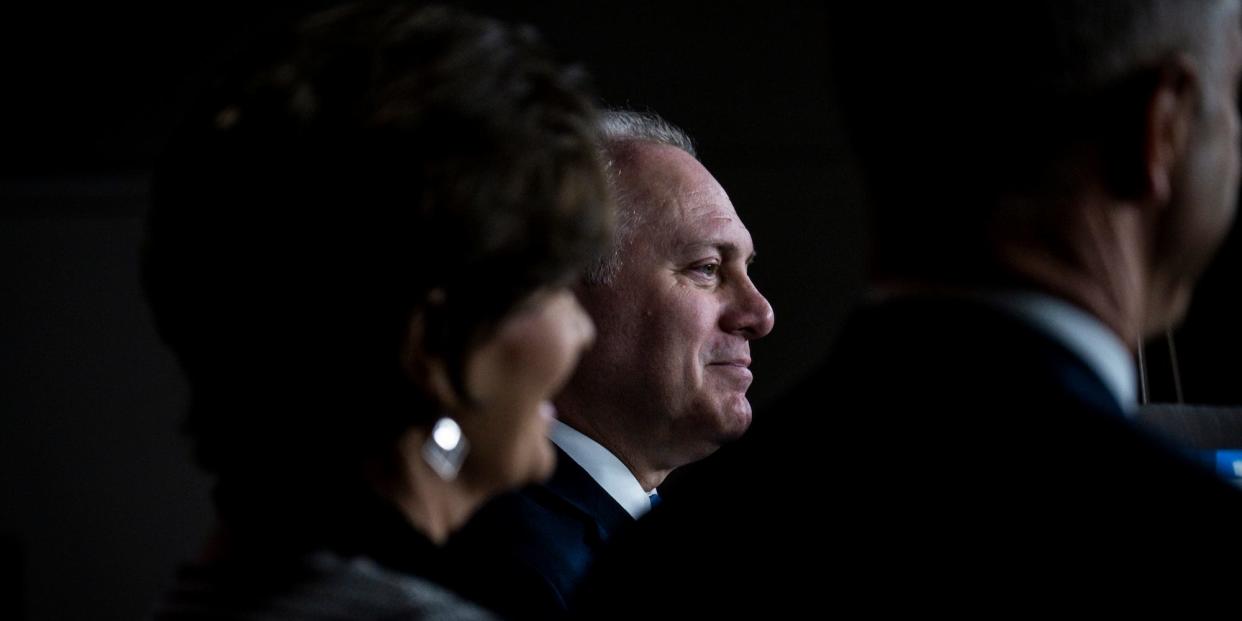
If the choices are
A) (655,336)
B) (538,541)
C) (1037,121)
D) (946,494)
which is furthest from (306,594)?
(655,336)

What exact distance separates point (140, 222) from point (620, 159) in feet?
8.06

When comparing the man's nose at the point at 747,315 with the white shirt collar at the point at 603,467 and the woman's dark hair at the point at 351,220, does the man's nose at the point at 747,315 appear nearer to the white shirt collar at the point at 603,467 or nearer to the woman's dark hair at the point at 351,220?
the white shirt collar at the point at 603,467

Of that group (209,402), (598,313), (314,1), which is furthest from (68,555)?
(209,402)

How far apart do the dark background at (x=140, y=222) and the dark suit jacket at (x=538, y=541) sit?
85.7 inches

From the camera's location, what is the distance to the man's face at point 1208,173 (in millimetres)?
741

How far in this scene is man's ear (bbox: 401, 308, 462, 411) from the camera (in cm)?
83

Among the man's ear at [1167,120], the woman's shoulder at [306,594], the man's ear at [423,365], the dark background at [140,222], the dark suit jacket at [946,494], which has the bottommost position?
the dark background at [140,222]

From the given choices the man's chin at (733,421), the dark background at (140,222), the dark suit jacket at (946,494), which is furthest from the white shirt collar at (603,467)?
the dark background at (140,222)

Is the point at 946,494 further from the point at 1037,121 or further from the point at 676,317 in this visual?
the point at 676,317

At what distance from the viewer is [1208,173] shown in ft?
2.51

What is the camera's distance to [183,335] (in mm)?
835

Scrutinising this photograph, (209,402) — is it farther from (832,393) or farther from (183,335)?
(832,393)

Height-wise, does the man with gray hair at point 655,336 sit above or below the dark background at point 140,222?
above

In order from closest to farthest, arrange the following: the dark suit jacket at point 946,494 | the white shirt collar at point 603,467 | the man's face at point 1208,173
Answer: the dark suit jacket at point 946,494
the man's face at point 1208,173
the white shirt collar at point 603,467
